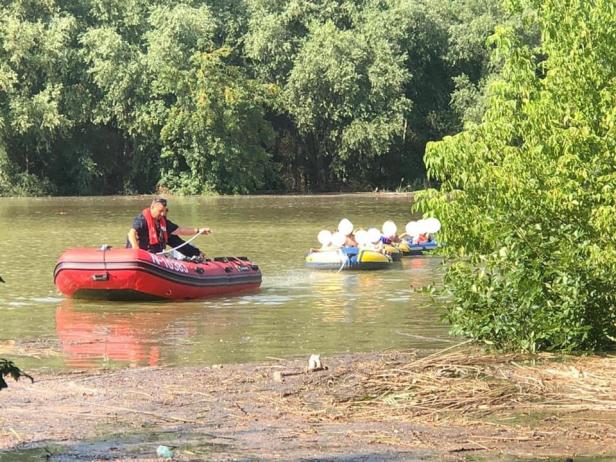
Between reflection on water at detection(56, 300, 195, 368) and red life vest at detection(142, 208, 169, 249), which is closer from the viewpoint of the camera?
reflection on water at detection(56, 300, 195, 368)

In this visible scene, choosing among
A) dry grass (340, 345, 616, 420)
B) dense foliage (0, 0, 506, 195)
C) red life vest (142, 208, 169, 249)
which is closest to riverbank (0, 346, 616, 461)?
dry grass (340, 345, 616, 420)

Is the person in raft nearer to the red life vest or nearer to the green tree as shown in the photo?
the red life vest

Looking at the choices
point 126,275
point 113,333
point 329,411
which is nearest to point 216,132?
point 126,275

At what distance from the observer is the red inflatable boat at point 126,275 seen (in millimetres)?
16297

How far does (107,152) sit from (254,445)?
46861 millimetres

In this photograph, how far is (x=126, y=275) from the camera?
53.5 ft

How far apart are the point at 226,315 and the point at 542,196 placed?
6022mm

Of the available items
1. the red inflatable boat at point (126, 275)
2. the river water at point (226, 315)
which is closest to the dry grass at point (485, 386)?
the river water at point (226, 315)

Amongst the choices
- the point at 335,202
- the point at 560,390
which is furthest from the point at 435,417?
the point at 335,202

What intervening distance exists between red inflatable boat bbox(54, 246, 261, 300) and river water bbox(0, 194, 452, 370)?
180 mm

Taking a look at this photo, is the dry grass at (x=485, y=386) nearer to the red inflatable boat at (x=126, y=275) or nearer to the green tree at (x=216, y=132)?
the red inflatable boat at (x=126, y=275)

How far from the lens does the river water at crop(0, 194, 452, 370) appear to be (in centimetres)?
1230

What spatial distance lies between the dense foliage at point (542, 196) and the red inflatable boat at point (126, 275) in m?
6.02

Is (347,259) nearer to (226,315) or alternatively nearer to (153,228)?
(153,228)
